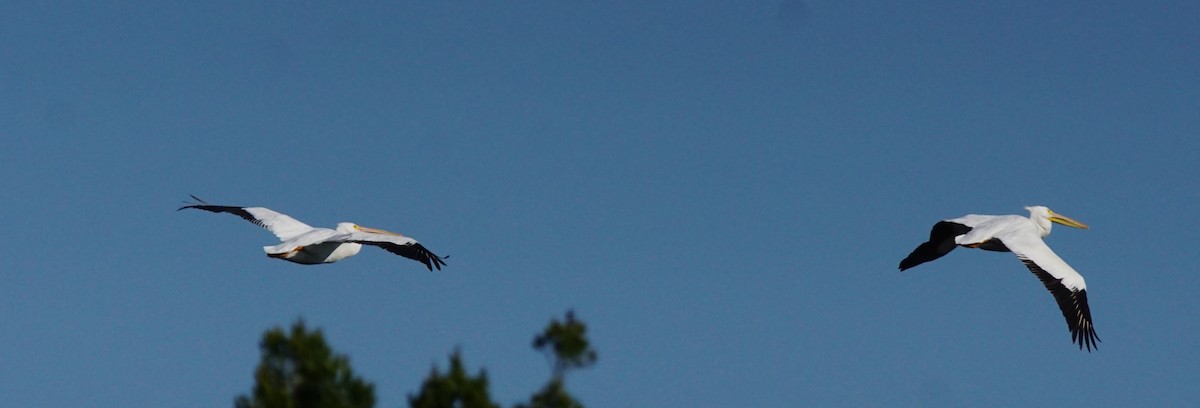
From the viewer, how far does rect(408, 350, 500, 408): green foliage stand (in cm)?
1709

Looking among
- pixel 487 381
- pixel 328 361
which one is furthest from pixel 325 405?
pixel 487 381

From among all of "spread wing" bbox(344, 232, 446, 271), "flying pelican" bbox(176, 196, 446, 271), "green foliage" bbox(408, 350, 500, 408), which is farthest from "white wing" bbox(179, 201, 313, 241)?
"green foliage" bbox(408, 350, 500, 408)

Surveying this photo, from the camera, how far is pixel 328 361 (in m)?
17.9

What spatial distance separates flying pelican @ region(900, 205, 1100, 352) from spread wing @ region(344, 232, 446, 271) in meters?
6.91

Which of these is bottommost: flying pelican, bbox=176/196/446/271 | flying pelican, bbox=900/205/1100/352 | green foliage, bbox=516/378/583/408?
green foliage, bbox=516/378/583/408

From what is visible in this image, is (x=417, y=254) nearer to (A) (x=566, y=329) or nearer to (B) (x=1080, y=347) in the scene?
(A) (x=566, y=329)

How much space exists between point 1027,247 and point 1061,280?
73cm

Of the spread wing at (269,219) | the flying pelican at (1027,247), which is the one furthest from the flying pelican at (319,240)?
the flying pelican at (1027,247)

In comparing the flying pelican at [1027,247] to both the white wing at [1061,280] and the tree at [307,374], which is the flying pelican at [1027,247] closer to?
the white wing at [1061,280]

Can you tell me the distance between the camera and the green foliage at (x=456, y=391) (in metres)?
17.1

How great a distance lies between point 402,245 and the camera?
766 inches

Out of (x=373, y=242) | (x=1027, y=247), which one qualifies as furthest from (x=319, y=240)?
(x=1027, y=247)

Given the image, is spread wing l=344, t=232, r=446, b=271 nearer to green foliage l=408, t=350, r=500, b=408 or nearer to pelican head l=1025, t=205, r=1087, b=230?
green foliage l=408, t=350, r=500, b=408

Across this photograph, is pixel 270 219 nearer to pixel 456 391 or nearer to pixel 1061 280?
pixel 456 391
